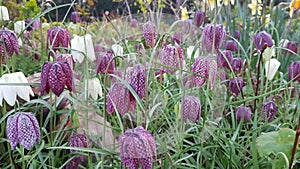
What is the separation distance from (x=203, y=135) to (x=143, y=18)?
378mm

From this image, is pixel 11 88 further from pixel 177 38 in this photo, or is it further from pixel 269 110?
pixel 269 110

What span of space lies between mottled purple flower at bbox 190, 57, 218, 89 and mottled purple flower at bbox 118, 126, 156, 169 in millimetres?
270

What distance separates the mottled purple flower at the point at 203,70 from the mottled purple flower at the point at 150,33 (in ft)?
0.37

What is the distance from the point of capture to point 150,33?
3.60 feet

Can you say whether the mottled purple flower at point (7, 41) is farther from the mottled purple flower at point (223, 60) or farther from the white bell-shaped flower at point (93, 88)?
the mottled purple flower at point (223, 60)

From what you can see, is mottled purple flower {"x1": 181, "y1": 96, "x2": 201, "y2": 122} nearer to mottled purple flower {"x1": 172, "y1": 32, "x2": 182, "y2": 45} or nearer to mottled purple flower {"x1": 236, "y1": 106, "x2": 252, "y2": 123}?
mottled purple flower {"x1": 172, "y1": 32, "x2": 182, "y2": 45}

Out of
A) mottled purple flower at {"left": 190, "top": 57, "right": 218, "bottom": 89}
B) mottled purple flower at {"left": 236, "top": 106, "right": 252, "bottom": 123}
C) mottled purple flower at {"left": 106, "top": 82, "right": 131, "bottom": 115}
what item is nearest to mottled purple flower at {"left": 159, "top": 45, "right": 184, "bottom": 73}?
mottled purple flower at {"left": 190, "top": 57, "right": 218, "bottom": 89}

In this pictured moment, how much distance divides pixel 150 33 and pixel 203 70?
158 millimetres

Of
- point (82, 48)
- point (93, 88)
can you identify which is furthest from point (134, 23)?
point (93, 88)

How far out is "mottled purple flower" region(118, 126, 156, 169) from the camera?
32.0 inches

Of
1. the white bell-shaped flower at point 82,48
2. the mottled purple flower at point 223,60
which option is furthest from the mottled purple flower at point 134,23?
the mottled purple flower at point 223,60

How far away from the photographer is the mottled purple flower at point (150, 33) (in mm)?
1079

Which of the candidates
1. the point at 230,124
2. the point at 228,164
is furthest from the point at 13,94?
the point at 230,124

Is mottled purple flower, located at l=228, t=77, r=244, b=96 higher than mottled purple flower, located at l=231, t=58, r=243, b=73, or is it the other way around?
mottled purple flower, located at l=231, t=58, r=243, b=73
